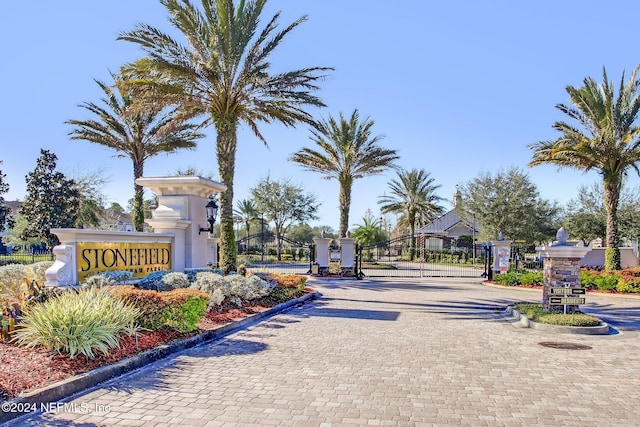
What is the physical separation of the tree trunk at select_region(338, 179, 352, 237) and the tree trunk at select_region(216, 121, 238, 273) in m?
12.7

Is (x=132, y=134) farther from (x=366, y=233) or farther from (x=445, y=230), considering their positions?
(x=445, y=230)

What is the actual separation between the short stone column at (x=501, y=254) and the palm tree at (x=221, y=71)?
12.5 m

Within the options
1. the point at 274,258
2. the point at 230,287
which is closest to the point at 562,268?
the point at 230,287

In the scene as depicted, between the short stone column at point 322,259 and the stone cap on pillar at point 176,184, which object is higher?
the stone cap on pillar at point 176,184

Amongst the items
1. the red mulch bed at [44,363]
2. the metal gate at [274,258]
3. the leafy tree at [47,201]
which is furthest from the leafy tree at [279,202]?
the red mulch bed at [44,363]

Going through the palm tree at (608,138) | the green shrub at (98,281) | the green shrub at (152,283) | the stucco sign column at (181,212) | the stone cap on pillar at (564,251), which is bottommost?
the green shrub at (152,283)

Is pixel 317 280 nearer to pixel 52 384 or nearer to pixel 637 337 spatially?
pixel 637 337

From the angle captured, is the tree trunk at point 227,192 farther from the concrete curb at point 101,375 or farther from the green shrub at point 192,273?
the concrete curb at point 101,375

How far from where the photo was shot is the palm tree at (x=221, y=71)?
564 inches

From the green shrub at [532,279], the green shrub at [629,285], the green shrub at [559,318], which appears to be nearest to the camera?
the green shrub at [559,318]

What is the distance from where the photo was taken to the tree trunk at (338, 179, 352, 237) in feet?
90.0

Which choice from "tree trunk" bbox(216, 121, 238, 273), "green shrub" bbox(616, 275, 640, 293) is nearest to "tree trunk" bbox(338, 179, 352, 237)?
"tree trunk" bbox(216, 121, 238, 273)

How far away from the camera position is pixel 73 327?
616cm

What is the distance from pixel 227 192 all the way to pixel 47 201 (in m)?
16.1
